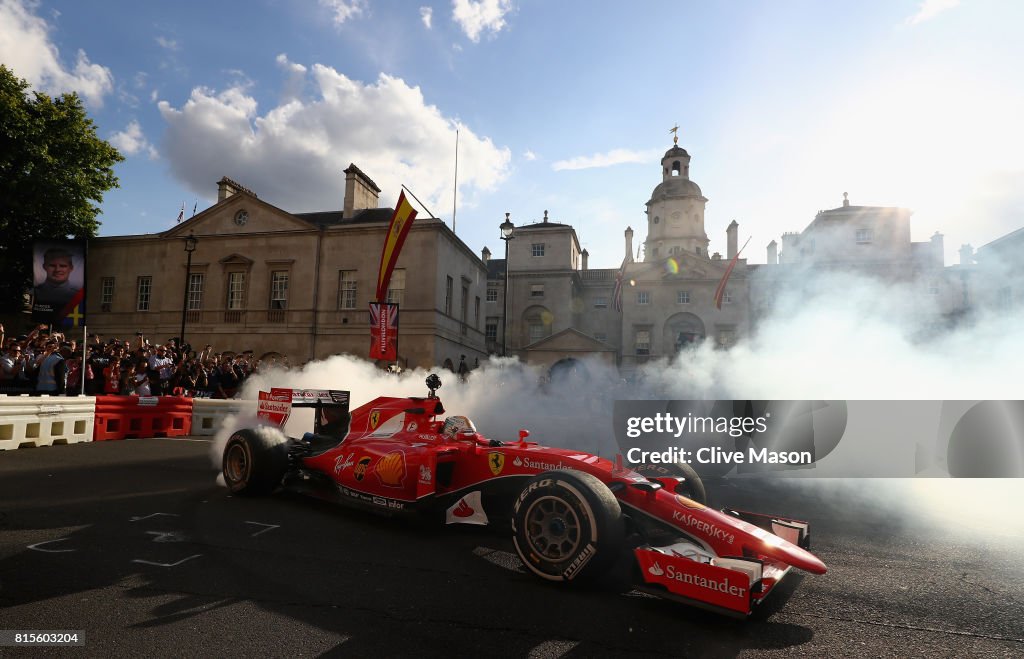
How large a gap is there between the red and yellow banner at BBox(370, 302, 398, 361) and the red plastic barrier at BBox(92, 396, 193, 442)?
588 centimetres

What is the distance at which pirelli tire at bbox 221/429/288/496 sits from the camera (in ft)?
22.0

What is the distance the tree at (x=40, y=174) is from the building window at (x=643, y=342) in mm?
39320

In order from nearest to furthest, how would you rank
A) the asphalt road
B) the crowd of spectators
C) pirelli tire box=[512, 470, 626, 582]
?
the asphalt road, pirelli tire box=[512, 470, 626, 582], the crowd of spectators

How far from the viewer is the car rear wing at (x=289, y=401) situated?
762cm

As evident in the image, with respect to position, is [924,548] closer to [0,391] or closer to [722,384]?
[722,384]

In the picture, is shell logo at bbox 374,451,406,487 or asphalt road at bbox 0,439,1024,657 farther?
shell logo at bbox 374,451,406,487

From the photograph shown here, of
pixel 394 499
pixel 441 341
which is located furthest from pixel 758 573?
pixel 441 341

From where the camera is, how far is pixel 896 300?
14508 mm

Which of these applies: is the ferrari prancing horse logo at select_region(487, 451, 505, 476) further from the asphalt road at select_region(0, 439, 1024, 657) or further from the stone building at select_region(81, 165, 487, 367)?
the stone building at select_region(81, 165, 487, 367)

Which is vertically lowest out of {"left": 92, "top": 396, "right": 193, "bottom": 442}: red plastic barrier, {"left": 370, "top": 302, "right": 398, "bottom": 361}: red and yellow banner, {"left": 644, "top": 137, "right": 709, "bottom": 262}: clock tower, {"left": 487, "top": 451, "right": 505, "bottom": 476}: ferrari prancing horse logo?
{"left": 92, "top": 396, "right": 193, "bottom": 442}: red plastic barrier

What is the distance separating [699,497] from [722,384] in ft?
22.3

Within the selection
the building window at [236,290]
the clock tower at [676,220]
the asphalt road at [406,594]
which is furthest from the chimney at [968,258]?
the clock tower at [676,220]

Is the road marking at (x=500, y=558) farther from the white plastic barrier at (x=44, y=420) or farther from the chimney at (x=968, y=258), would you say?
the chimney at (x=968, y=258)

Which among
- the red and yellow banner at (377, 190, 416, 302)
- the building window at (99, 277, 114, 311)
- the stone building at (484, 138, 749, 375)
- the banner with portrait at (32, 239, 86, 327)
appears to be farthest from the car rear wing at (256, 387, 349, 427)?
the building window at (99, 277, 114, 311)
